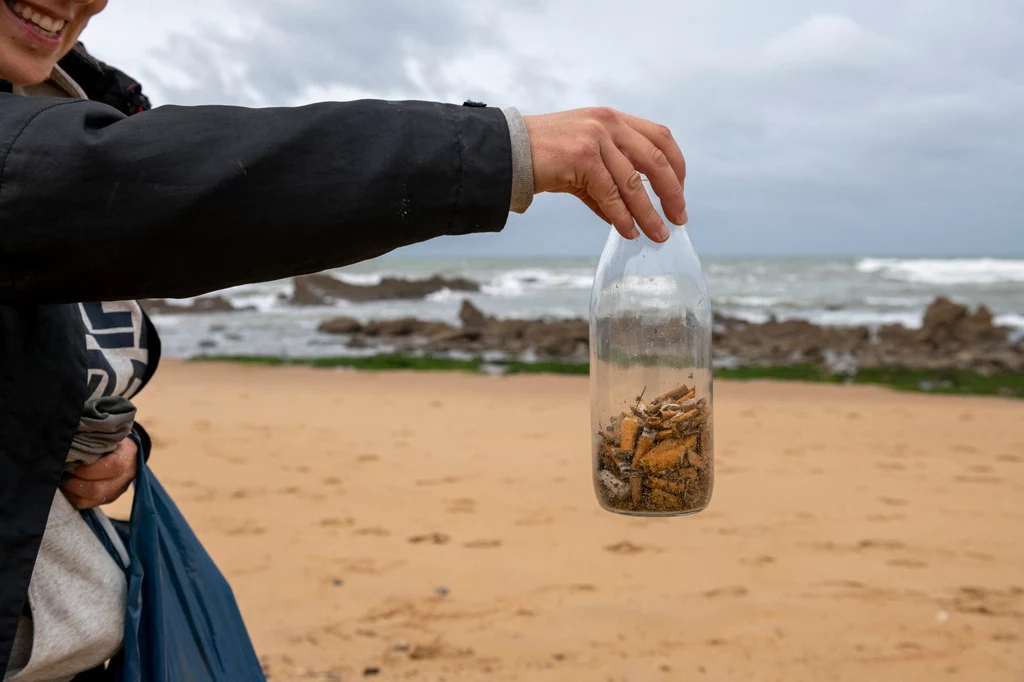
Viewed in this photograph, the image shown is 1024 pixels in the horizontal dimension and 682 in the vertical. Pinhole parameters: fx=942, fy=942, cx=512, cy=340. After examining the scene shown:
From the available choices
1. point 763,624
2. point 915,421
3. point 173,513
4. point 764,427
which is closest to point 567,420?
point 764,427

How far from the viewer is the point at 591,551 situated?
17.7ft

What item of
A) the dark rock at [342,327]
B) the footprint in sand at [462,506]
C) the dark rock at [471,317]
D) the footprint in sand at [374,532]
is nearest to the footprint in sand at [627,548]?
the footprint in sand at [462,506]

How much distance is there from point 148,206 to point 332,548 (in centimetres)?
463

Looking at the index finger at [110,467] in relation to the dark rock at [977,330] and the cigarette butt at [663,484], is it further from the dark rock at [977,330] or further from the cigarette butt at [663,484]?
the dark rock at [977,330]

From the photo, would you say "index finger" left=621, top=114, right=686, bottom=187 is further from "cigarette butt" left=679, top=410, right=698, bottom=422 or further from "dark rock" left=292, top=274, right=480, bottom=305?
"dark rock" left=292, top=274, right=480, bottom=305

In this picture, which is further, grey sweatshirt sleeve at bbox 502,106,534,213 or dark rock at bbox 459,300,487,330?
dark rock at bbox 459,300,487,330

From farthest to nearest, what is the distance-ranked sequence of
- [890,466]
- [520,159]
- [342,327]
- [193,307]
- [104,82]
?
[193,307] < [342,327] < [890,466] < [104,82] < [520,159]

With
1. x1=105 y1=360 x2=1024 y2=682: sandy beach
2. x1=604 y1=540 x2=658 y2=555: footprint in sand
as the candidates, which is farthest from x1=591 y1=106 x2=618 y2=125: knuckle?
x1=604 y1=540 x2=658 y2=555: footprint in sand

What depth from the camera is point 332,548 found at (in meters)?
5.48

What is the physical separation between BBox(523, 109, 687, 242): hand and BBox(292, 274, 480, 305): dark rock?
31663mm

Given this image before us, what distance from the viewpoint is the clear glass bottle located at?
1.77m

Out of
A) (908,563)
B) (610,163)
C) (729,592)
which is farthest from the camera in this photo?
(908,563)

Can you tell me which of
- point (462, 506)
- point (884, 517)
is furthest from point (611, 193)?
point (884, 517)

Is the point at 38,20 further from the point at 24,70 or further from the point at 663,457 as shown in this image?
the point at 663,457
